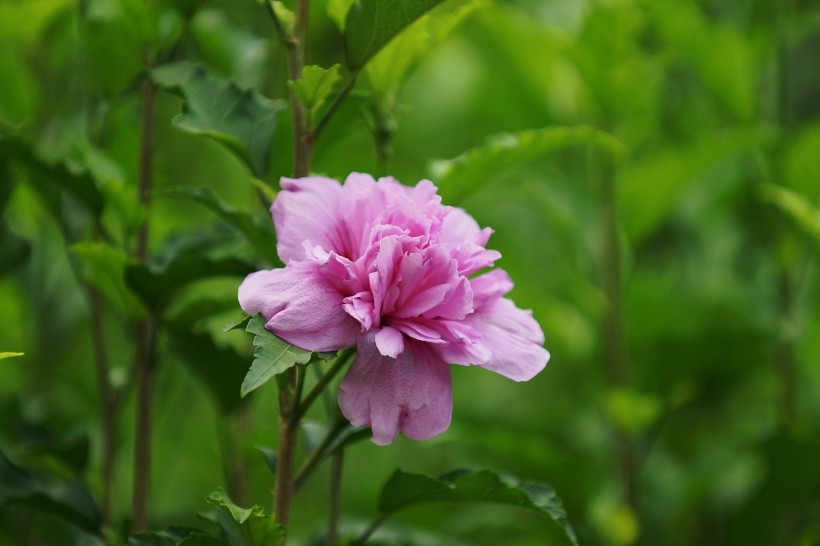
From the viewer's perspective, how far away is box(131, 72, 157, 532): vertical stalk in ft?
2.85

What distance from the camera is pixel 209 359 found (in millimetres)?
837

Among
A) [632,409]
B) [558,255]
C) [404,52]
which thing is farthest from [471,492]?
[558,255]

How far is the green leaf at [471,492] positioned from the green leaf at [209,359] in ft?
0.56

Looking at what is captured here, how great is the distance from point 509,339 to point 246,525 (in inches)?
7.9

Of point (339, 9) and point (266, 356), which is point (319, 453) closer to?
point (266, 356)

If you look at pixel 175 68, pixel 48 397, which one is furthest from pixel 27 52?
pixel 175 68

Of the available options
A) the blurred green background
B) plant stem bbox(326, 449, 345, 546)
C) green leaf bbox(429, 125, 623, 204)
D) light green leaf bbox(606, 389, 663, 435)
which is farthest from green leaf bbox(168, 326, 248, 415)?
light green leaf bbox(606, 389, 663, 435)

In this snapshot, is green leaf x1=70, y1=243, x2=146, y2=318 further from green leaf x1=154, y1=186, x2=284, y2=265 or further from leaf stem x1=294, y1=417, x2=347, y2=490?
leaf stem x1=294, y1=417, x2=347, y2=490

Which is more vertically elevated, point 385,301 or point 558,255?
point 385,301

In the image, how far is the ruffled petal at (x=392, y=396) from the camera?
0.60 metres

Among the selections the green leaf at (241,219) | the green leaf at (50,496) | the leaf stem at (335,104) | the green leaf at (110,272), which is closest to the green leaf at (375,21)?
the leaf stem at (335,104)

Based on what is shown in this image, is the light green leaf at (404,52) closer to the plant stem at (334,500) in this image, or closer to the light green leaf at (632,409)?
the plant stem at (334,500)

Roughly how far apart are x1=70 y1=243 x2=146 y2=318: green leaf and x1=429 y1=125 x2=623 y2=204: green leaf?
249mm

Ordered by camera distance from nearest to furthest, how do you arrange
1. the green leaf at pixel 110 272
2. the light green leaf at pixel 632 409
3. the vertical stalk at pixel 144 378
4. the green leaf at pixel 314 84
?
the green leaf at pixel 314 84, the green leaf at pixel 110 272, the vertical stalk at pixel 144 378, the light green leaf at pixel 632 409
